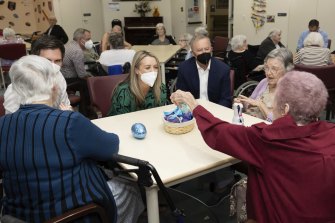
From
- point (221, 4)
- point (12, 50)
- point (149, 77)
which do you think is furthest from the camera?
point (221, 4)

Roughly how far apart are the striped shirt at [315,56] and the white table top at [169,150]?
97.0 inches

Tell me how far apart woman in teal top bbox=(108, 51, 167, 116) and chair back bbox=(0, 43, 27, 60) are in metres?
3.45

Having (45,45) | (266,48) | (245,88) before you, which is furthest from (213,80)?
(266,48)

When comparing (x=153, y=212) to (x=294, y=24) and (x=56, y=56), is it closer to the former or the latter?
(x=56, y=56)

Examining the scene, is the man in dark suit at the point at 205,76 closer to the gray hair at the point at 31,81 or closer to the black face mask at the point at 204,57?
the black face mask at the point at 204,57

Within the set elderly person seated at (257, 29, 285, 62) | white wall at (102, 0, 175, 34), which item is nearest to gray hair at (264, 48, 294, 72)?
elderly person seated at (257, 29, 285, 62)

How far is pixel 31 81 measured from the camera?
131cm

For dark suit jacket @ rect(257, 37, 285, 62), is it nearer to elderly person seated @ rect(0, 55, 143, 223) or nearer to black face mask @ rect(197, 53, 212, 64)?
black face mask @ rect(197, 53, 212, 64)

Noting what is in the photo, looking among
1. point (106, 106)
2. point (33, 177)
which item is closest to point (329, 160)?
point (33, 177)

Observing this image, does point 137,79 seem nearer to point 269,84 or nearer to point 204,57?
point 204,57

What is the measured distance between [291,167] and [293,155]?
0.16ft

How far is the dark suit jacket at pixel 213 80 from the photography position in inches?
109

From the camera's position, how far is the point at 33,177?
48.7 inches

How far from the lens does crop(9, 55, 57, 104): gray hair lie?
1.31 meters
